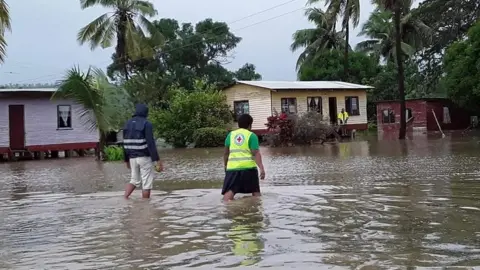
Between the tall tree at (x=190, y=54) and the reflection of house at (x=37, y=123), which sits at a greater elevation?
the tall tree at (x=190, y=54)

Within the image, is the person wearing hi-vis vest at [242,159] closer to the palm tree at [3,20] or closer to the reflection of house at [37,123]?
the palm tree at [3,20]

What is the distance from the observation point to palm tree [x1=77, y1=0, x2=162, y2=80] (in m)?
38.1

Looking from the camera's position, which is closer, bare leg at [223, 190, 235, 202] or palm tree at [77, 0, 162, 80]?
bare leg at [223, 190, 235, 202]

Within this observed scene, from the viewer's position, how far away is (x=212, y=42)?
2163 inches

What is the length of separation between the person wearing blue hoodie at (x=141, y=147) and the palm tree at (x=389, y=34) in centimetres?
3530

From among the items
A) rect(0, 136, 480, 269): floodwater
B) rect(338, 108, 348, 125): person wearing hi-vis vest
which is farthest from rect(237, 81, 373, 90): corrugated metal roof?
rect(0, 136, 480, 269): floodwater

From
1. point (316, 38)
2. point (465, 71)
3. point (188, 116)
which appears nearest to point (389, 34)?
point (316, 38)

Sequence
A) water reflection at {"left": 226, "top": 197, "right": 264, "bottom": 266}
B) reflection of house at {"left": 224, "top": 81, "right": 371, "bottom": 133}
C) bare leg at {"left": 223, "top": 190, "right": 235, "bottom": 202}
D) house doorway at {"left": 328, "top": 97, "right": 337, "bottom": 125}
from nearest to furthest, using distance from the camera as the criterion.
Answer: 1. water reflection at {"left": 226, "top": 197, "right": 264, "bottom": 266}
2. bare leg at {"left": 223, "top": 190, "right": 235, "bottom": 202}
3. reflection of house at {"left": 224, "top": 81, "right": 371, "bottom": 133}
4. house doorway at {"left": 328, "top": 97, "right": 337, "bottom": 125}

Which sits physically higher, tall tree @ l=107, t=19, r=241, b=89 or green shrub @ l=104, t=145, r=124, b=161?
tall tree @ l=107, t=19, r=241, b=89

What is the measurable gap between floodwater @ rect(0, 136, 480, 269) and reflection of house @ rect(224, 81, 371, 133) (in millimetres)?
23812

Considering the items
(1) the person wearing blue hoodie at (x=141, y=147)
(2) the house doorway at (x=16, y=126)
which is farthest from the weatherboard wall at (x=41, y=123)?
(1) the person wearing blue hoodie at (x=141, y=147)

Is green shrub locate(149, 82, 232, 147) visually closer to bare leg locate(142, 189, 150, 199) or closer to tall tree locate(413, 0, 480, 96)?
tall tree locate(413, 0, 480, 96)

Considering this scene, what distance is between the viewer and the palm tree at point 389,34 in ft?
150

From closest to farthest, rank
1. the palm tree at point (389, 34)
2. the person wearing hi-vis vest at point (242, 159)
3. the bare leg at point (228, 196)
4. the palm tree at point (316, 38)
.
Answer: the person wearing hi-vis vest at point (242, 159)
the bare leg at point (228, 196)
the palm tree at point (389, 34)
the palm tree at point (316, 38)
